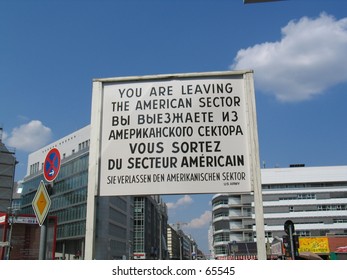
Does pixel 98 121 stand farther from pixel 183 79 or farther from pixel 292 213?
pixel 292 213

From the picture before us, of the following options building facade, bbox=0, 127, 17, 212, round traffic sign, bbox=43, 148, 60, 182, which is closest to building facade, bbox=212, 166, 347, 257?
building facade, bbox=0, 127, 17, 212

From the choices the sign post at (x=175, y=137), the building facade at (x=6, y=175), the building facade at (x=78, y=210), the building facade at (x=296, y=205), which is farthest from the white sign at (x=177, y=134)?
the building facade at (x=296, y=205)

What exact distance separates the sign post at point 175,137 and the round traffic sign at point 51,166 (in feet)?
7.58

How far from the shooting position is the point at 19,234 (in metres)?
29.9

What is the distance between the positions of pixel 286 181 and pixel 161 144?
288 feet

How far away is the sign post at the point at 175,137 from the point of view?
16.8 ft

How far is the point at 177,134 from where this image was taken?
527 cm

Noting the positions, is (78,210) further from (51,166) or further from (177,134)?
(177,134)

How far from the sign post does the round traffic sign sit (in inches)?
91.0

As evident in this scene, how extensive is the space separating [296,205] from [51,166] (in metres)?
85.4

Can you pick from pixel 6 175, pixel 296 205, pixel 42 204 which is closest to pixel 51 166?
pixel 42 204

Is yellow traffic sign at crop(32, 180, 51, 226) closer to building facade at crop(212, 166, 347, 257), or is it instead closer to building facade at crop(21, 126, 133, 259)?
building facade at crop(21, 126, 133, 259)
